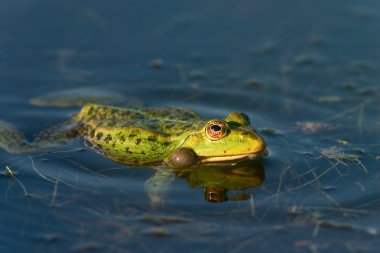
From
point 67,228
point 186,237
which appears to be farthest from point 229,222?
point 67,228

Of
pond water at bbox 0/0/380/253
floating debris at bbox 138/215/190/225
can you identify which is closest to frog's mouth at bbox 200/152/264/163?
pond water at bbox 0/0/380/253

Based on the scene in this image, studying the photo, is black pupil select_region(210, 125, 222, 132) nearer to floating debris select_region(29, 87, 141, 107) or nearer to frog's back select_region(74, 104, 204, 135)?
frog's back select_region(74, 104, 204, 135)

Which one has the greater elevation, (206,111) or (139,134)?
(206,111)

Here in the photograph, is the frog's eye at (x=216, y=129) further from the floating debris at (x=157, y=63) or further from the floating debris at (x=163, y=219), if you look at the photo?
the floating debris at (x=157, y=63)

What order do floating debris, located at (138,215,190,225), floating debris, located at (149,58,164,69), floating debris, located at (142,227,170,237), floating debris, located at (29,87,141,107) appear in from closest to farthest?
floating debris, located at (142,227,170,237), floating debris, located at (138,215,190,225), floating debris, located at (29,87,141,107), floating debris, located at (149,58,164,69)

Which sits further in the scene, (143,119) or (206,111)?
(206,111)

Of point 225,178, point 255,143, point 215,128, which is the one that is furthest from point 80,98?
point 255,143

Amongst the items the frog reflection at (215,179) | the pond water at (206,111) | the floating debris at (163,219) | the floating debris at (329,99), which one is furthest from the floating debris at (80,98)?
the floating debris at (163,219)

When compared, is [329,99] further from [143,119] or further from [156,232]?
[156,232]
